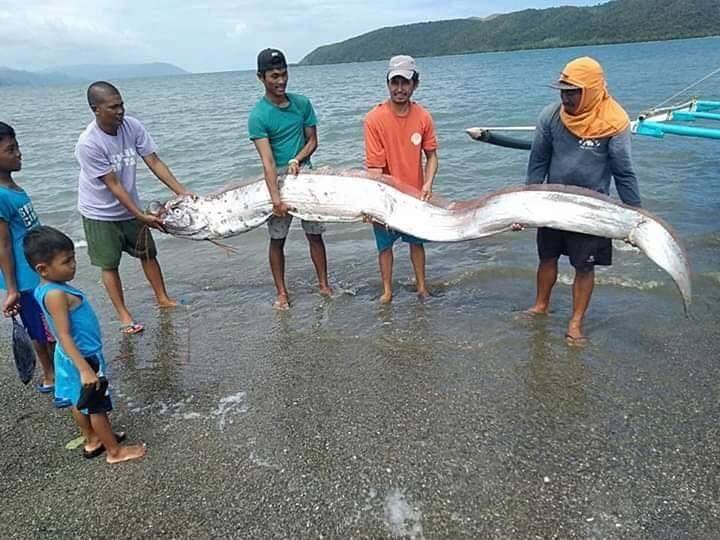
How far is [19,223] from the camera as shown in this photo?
3838mm

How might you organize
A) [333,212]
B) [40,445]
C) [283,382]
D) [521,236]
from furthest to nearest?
[521,236]
[333,212]
[283,382]
[40,445]

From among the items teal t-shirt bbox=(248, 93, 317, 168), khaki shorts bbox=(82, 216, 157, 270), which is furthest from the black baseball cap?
khaki shorts bbox=(82, 216, 157, 270)

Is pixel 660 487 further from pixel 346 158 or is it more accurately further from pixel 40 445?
pixel 346 158

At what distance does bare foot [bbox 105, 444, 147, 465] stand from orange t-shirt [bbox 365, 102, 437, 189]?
2.79m

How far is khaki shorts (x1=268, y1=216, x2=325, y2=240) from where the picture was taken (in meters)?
5.25

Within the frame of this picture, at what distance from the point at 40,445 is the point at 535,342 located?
3.55m

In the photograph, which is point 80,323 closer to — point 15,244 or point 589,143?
point 15,244

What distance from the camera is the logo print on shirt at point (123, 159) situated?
15.5ft

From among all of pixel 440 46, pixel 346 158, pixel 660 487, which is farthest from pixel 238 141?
pixel 440 46

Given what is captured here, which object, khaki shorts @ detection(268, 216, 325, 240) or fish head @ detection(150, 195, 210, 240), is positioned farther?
khaki shorts @ detection(268, 216, 325, 240)

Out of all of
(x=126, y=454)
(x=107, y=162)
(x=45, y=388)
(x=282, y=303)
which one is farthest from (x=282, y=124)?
(x=126, y=454)

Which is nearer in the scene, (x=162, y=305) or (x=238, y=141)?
(x=162, y=305)

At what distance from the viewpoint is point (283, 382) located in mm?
4242

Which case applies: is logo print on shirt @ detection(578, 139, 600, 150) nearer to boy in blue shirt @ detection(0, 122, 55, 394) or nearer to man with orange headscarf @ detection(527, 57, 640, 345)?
man with orange headscarf @ detection(527, 57, 640, 345)
